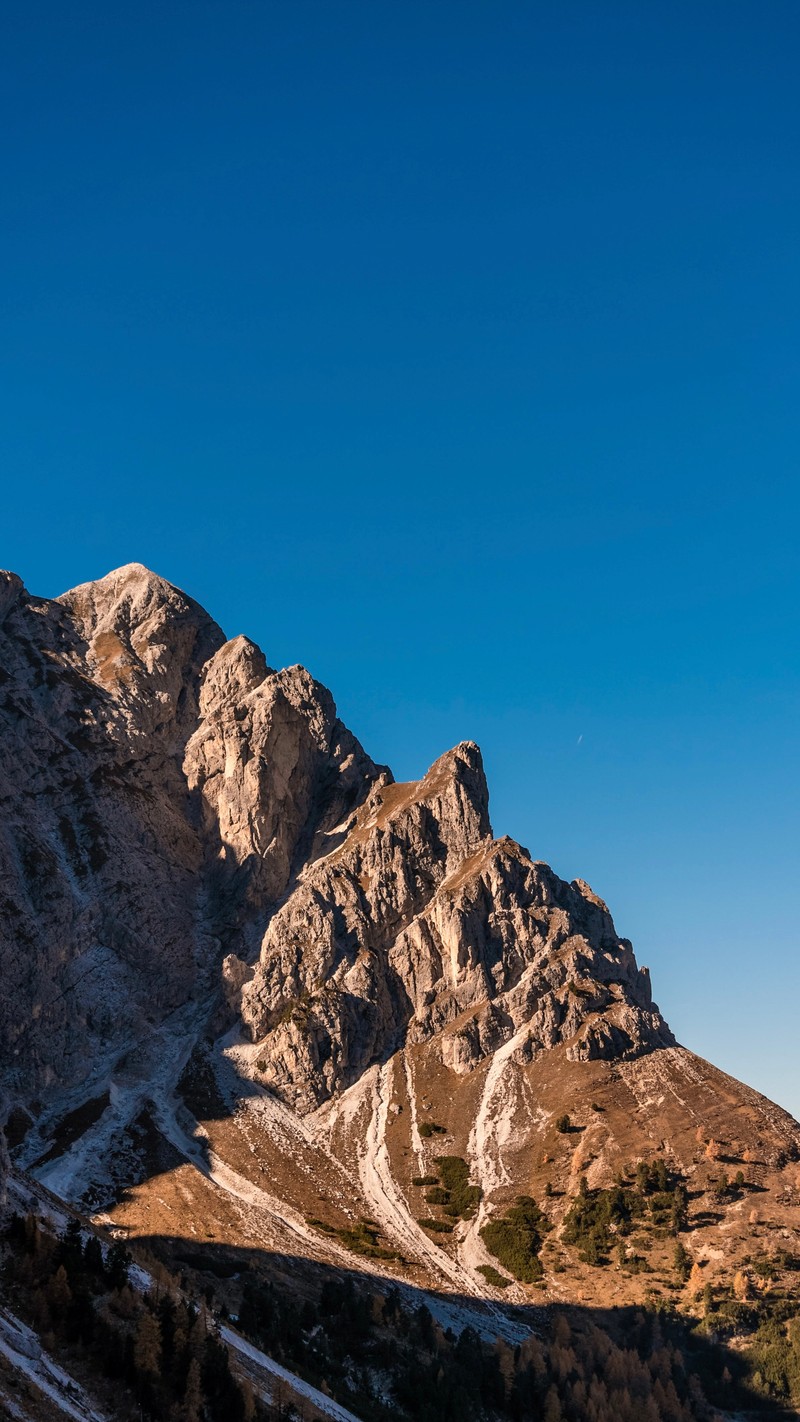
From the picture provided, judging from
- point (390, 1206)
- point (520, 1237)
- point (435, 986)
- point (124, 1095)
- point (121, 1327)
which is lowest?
point (121, 1327)

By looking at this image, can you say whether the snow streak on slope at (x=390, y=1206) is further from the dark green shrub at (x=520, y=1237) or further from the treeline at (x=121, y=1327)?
the treeline at (x=121, y=1327)

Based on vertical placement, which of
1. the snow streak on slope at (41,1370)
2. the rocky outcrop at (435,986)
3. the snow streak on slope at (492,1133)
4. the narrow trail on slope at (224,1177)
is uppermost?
the rocky outcrop at (435,986)

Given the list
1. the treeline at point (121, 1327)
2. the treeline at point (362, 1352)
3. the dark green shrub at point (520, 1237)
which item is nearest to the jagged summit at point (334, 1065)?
the dark green shrub at point (520, 1237)

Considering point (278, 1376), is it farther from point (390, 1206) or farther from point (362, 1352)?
point (390, 1206)

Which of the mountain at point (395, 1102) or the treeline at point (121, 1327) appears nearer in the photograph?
the treeline at point (121, 1327)

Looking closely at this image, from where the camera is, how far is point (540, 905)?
7736 inches

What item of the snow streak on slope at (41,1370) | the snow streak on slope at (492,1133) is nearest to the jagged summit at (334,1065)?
the snow streak on slope at (492,1133)

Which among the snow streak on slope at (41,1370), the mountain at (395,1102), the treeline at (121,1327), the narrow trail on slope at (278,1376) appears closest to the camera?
the snow streak on slope at (41,1370)

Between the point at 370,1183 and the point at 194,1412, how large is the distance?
104876 millimetres

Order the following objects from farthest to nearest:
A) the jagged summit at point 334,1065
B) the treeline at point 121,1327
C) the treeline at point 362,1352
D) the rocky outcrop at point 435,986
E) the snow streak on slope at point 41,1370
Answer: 1. the rocky outcrop at point 435,986
2. the jagged summit at point 334,1065
3. the treeline at point 362,1352
4. the treeline at point 121,1327
5. the snow streak on slope at point 41,1370

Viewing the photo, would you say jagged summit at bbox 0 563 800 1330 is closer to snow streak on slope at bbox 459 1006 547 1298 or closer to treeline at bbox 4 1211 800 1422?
snow streak on slope at bbox 459 1006 547 1298

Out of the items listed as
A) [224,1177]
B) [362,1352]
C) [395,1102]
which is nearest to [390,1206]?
[224,1177]

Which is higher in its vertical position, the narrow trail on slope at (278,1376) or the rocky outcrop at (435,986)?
the rocky outcrop at (435,986)

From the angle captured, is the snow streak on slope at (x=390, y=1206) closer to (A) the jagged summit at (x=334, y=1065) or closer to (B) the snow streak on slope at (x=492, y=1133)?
(A) the jagged summit at (x=334, y=1065)
